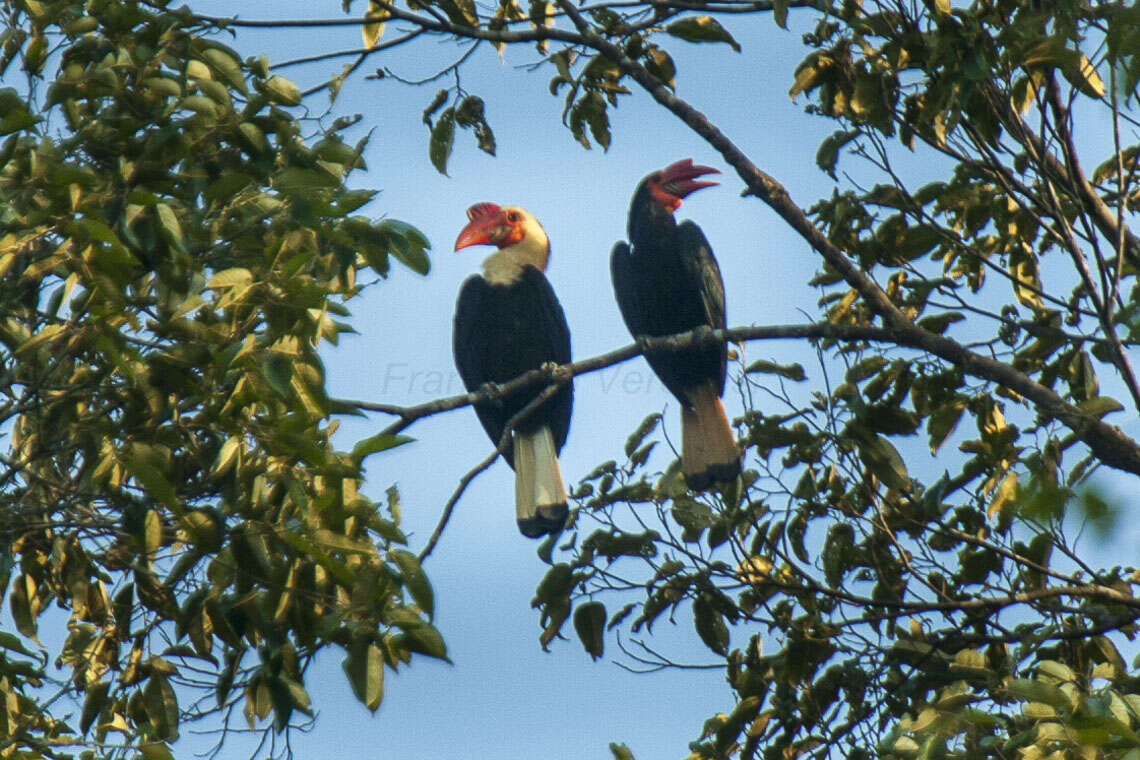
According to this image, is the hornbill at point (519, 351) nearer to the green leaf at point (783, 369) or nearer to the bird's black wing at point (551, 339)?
the bird's black wing at point (551, 339)

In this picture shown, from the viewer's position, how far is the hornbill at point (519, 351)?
4.16 metres

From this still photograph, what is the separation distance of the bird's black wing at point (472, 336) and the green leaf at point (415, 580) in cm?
244

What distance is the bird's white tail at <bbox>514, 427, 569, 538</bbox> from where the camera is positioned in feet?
13.3

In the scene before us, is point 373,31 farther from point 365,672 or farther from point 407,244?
point 365,672

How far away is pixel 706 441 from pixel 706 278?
59 centimetres

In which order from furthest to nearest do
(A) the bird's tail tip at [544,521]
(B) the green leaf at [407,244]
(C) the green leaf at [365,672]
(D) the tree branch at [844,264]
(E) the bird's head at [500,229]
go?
(E) the bird's head at [500,229], (A) the bird's tail tip at [544,521], (D) the tree branch at [844,264], (B) the green leaf at [407,244], (C) the green leaf at [365,672]

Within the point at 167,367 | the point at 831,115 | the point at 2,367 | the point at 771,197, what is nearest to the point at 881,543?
the point at 771,197

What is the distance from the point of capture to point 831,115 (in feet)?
10.2

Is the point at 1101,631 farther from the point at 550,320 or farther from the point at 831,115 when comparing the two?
the point at 550,320

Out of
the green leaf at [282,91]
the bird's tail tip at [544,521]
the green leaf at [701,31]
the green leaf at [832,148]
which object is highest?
the green leaf at [701,31]

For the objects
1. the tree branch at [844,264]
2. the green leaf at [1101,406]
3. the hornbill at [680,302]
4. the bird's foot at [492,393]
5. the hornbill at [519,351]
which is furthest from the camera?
the hornbill at [680,302]

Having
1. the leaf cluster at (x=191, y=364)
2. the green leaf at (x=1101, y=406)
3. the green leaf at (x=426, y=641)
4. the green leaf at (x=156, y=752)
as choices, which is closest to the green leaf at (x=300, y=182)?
the leaf cluster at (x=191, y=364)

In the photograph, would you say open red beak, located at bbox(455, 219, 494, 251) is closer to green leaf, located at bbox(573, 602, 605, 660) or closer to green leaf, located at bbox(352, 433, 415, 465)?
green leaf, located at bbox(573, 602, 605, 660)

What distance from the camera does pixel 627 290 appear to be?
175 inches
